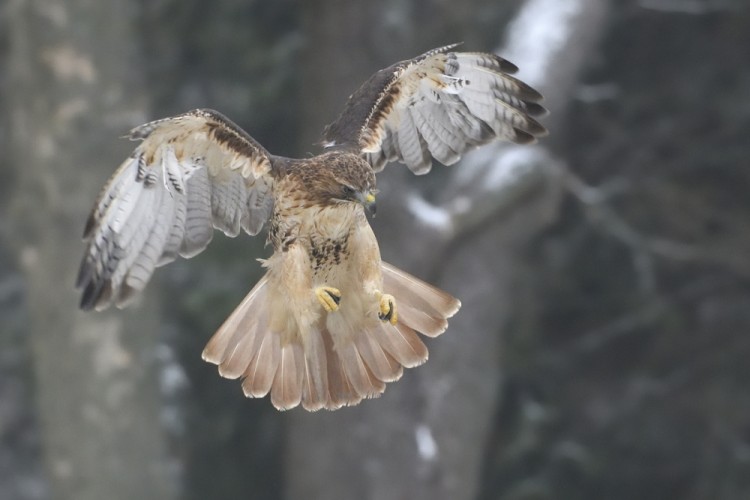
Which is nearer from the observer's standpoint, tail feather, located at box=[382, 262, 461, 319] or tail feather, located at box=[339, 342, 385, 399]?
A: tail feather, located at box=[339, 342, 385, 399]

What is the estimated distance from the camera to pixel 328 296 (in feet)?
18.6

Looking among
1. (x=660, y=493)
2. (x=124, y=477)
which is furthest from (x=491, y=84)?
(x=660, y=493)

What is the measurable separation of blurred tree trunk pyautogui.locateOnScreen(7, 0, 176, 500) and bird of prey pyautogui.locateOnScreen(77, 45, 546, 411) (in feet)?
14.6

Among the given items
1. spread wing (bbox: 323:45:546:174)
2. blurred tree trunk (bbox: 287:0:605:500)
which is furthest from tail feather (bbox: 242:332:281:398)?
blurred tree trunk (bbox: 287:0:605:500)

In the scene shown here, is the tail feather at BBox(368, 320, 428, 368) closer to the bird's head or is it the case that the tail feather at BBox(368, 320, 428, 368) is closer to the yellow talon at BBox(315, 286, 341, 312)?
the yellow talon at BBox(315, 286, 341, 312)

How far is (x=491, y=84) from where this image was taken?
6.70 meters

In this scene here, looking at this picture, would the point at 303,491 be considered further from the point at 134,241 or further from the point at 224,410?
the point at 134,241

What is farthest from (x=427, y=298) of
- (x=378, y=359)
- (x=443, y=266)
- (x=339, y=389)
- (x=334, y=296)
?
(x=443, y=266)

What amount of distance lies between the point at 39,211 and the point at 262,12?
2.21 meters

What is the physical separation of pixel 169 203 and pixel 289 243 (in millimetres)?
647

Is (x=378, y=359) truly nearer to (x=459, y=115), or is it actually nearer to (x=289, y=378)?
(x=289, y=378)

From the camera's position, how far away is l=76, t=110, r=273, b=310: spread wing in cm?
580

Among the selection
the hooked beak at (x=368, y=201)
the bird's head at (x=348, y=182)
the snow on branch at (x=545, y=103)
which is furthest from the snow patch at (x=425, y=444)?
the hooked beak at (x=368, y=201)

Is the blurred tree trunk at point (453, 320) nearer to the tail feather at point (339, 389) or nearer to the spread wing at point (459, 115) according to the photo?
the spread wing at point (459, 115)
